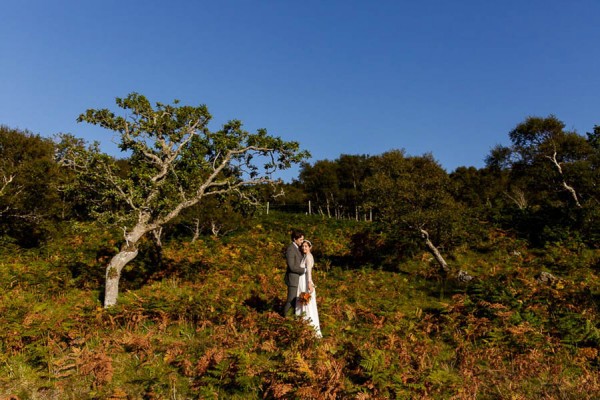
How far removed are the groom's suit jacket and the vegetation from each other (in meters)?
1.02

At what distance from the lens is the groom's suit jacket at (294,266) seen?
31.3ft

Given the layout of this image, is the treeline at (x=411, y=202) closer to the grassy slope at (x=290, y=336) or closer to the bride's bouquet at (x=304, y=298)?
the grassy slope at (x=290, y=336)

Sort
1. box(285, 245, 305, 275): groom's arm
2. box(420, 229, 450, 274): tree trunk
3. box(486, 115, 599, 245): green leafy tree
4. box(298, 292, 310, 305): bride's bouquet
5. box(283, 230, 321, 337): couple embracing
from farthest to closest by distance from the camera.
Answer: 1. box(486, 115, 599, 245): green leafy tree
2. box(420, 229, 450, 274): tree trunk
3. box(285, 245, 305, 275): groom's arm
4. box(283, 230, 321, 337): couple embracing
5. box(298, 292, 310, 305): bride's bouquet

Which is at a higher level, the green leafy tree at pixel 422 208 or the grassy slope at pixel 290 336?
the green leafy tree at pixel 422 208

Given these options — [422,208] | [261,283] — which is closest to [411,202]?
[422,208]

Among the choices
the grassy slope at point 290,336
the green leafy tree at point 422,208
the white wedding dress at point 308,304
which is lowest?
the grassy slope at point 290,336

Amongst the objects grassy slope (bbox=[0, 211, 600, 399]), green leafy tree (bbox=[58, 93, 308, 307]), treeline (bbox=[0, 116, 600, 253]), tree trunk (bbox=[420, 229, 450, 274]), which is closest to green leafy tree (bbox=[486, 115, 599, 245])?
treeline (bbox=[0, 116, 600, 253])

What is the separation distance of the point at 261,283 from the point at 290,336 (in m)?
8.08

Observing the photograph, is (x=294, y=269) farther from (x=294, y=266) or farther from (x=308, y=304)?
(x=308, y=304)

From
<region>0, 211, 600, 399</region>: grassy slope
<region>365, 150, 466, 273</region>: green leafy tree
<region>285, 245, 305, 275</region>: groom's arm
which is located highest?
<region>365, 150, 466, 273</region>: green leafy tree

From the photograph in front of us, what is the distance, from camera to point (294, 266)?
954cm

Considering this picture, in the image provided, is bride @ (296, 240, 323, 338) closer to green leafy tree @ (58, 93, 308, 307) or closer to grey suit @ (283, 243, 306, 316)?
grey suit @ (283, 243, 306, 316)

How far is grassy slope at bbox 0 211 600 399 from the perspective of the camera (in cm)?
640

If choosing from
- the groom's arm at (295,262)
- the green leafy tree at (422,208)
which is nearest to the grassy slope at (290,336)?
the groom's arm at (295,262)
